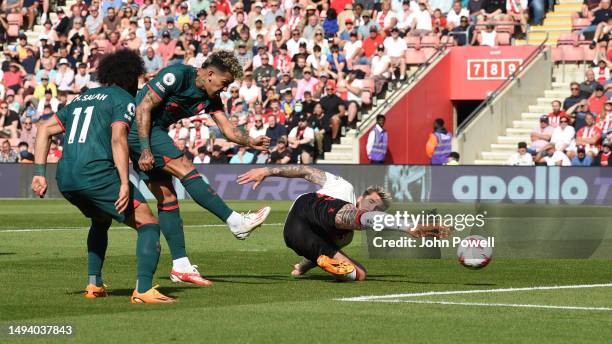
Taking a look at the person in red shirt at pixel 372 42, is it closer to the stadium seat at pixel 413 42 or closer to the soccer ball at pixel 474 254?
the stadium seat at pixel 413 42

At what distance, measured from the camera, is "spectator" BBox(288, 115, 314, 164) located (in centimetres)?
3359

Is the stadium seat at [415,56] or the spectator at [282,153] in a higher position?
the stadium seat at [415,56]

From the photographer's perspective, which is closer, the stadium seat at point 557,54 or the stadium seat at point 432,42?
the stadium seat at point 557,54

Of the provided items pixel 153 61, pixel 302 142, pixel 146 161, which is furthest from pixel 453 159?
pixel 146 161

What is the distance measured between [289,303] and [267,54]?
83.5 ft

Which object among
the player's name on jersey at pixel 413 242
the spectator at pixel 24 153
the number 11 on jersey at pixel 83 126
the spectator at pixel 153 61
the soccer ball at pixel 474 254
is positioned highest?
the spectator at pixel 153 61

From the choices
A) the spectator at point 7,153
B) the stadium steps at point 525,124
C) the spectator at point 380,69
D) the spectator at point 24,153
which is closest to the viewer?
the stadium steps at point 525,124

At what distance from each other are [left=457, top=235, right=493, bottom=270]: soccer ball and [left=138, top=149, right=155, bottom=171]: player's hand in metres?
3.42

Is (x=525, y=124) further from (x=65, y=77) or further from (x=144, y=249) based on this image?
(x=144, y=249)

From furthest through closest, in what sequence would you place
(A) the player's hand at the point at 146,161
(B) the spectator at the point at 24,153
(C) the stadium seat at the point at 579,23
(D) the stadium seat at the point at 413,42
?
(B) the spectator at the point at 24,153 < (D) the stadium seat at the point at 413,42 < (C) the stadium seat at the point at 579,23 < (A) the player's hand at the point at 146,161

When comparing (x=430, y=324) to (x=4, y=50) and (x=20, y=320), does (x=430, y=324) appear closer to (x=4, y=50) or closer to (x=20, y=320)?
(x=20, y=320)

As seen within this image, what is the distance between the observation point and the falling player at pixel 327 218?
13.0 m

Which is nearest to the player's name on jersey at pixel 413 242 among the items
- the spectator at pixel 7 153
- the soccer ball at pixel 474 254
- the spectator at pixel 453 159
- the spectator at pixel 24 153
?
the soccer ball at pixel 474 254

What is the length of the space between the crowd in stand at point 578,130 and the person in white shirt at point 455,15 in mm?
3994
